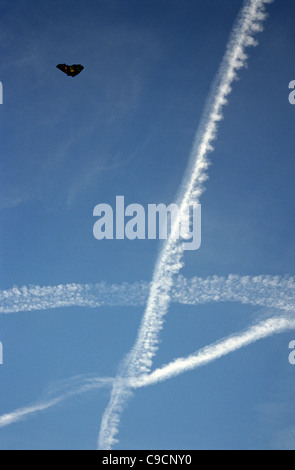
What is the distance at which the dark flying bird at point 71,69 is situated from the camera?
36719 millimetres

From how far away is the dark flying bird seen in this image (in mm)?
36719

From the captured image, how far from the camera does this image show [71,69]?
36812 mm
